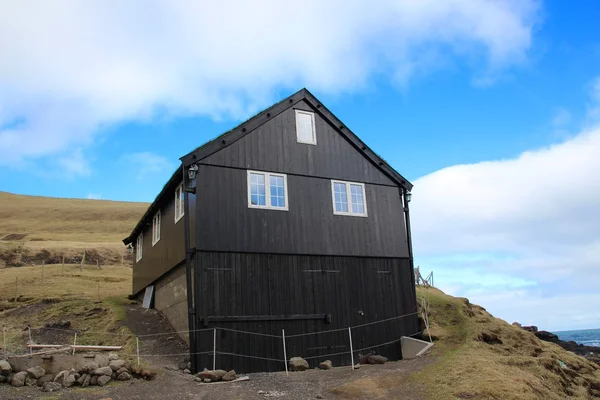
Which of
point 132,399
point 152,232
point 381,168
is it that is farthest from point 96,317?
point 381,168

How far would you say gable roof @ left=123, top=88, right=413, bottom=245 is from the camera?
19062 millimetres

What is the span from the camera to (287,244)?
1973cm

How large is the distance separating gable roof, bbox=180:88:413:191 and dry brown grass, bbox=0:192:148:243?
146 ft

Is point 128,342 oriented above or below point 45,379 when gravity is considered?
above

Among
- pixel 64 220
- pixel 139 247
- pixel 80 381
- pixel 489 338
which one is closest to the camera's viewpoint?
pixel 80 381

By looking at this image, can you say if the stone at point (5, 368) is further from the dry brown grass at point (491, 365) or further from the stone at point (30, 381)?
the dry brown grass at point (491, 365)

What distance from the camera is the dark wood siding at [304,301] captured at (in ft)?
58.7

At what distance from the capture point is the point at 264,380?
640 inches

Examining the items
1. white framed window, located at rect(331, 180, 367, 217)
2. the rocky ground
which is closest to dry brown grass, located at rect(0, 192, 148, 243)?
the rocky ground

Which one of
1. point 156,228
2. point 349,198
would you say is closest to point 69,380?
point 156,228

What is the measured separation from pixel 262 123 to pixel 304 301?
6882mm

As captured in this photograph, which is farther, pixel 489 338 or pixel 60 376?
pixel 489 338

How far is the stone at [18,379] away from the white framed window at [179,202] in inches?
317

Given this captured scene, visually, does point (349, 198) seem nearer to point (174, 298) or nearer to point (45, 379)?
point (174, 298)
